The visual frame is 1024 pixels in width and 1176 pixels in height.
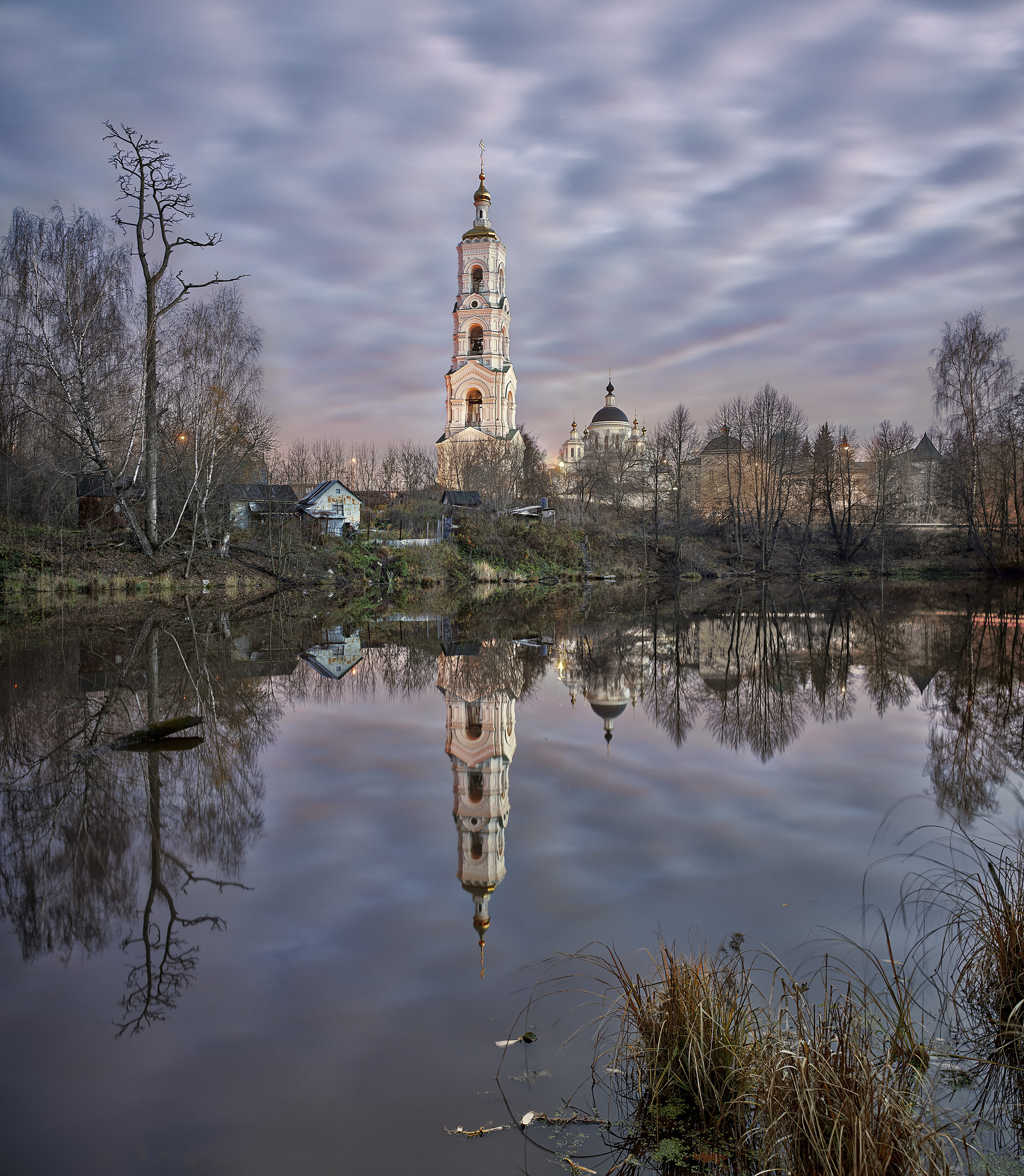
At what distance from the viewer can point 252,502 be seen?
40062mm

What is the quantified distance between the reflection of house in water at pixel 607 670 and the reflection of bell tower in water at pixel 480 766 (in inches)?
43.3

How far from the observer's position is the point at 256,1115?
275cm

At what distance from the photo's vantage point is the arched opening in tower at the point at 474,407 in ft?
266

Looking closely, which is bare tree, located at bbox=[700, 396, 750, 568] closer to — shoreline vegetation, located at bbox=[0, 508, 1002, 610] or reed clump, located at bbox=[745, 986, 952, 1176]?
→ shoreline vegetation, located at bbox=[0, 508, 1002, 610]

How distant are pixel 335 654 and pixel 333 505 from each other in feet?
111

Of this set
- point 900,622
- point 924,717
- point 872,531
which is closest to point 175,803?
point 924,717

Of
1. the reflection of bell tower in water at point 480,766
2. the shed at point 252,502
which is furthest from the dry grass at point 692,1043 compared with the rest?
the shed at point 252,502

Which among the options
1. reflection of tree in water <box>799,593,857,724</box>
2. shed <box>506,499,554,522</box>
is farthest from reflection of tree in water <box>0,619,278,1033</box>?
shed <box>506,499,554,522</box>

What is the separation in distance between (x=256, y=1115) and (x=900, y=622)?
21673 mm

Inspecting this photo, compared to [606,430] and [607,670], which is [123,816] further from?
[606,430]

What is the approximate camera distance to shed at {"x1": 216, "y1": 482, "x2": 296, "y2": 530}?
31.3 metres

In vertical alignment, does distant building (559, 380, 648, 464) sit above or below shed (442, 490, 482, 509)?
above

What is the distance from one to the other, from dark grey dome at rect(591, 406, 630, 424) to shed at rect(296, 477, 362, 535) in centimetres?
6245

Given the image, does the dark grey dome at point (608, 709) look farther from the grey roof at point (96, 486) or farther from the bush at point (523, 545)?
the bush at point (523, 545)
